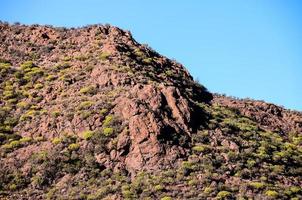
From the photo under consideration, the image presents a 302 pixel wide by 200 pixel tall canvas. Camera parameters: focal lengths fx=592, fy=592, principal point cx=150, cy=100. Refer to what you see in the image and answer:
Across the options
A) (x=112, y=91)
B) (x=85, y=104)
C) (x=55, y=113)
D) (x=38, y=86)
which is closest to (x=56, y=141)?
(x=55, y=113)

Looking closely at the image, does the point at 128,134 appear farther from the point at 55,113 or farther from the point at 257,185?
the point at 257,185

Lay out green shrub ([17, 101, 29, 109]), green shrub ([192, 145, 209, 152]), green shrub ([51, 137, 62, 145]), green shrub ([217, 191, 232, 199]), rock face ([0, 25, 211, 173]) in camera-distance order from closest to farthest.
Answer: green shrub ([217, 191, 232, 199])
rock face ([0, 25, 211, 173])
green shrub ([192, 145, 209, 152])
green shrub ([51, 137, 62, 145])
green shrub ([17, 101, 29, 109])

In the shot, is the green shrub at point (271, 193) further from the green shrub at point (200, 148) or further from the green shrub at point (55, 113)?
the green shrub at point (55, 113)

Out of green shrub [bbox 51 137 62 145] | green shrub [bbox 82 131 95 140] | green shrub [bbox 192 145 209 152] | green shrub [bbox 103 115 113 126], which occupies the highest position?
green shrub [bbox 103 115 113 126]

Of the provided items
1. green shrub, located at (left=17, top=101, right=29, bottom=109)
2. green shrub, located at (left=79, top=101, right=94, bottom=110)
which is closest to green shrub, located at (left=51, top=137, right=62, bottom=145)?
green shrub, located at (left=79, top=101, right=94, bottom=110)

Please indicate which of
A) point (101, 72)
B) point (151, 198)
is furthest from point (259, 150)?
point (101, 72)

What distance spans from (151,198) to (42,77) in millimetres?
22827

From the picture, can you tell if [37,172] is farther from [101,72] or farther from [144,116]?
[101,72]

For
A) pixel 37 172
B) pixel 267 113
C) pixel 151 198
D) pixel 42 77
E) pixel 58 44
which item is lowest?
pixel 151 198

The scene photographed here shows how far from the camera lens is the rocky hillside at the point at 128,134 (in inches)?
1667

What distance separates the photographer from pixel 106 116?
4903 centimetres

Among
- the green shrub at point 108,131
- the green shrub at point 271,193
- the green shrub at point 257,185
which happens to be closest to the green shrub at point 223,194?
the green shrub at point 257,185

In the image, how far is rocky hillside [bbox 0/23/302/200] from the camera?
42344mm

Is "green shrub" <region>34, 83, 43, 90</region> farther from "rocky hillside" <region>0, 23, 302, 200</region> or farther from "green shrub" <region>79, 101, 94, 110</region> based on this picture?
"green shrub" <region>79, 101, 94, 110</region>
